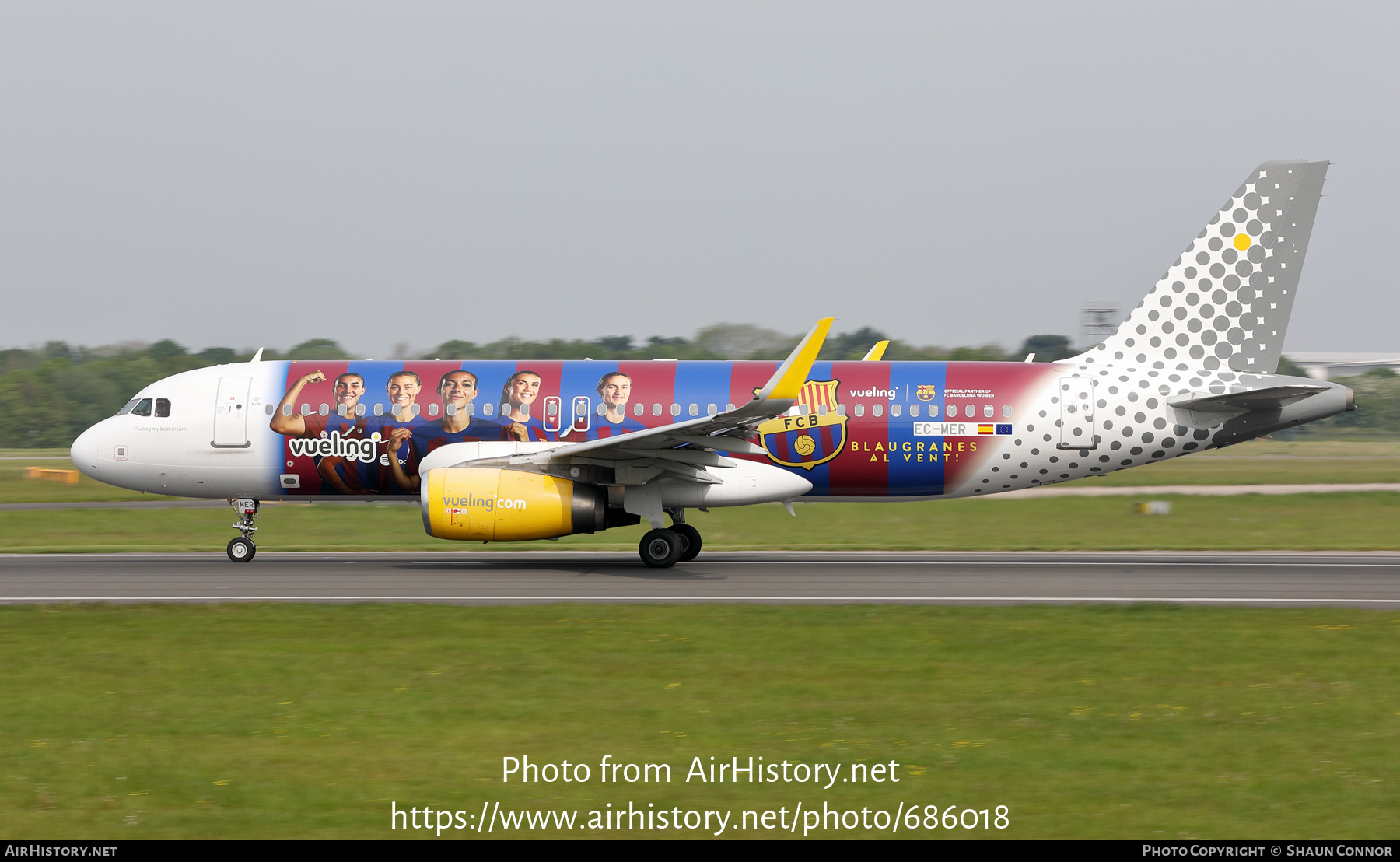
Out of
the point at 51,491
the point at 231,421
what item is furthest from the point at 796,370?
the point at 51,491

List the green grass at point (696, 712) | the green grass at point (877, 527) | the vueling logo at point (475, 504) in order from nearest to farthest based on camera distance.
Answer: the green grass at point (696, 712) < the vueling logo at point (475, 504) < the green grass at point (877, 527)

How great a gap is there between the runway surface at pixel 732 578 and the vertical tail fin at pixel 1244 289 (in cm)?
394

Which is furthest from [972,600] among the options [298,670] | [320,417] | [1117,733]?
[320,417]

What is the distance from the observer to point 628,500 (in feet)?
70.5

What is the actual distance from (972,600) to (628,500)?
6.43 metres

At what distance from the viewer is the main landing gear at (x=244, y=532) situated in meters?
23.0

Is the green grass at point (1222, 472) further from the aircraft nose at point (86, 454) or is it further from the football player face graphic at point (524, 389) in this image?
the football player face graphic at point (524, 389)

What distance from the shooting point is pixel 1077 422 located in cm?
2291

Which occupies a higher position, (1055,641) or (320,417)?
(320,417)

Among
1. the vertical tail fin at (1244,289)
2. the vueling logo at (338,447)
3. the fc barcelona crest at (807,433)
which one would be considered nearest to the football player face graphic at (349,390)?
the vueling logo at (338,447)

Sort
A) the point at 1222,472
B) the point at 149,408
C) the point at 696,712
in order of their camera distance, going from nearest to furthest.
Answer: the point at 696,712 → the point at 149,408 → the point at 1222,472

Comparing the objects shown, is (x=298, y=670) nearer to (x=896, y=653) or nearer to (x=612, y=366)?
(x=896, y=653)

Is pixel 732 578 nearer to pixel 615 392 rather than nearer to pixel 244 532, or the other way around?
A: pixel 615 392

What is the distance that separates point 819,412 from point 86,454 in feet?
44.9
